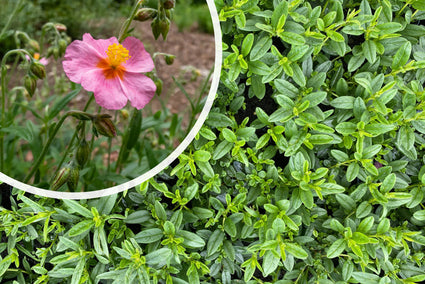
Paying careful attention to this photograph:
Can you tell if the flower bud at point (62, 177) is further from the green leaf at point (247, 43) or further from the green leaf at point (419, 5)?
the green leaf at point (419, 5)

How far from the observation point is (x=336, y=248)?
97cm

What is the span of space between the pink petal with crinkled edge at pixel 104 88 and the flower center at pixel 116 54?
0.03 meters

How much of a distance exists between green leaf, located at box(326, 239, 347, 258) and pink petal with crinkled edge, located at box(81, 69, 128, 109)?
0.59 meters

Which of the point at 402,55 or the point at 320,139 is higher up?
the point at 402,55

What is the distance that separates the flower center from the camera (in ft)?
2.45

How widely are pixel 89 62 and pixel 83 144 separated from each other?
0.21m

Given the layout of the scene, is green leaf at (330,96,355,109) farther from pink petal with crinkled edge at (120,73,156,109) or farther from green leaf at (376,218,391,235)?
pink petal with crinkled edge at (120,73,156,109)

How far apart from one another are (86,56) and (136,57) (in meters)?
0.09

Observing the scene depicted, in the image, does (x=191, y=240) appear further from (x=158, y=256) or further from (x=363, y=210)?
(x=363, y=210)

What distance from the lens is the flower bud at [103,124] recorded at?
0.80 m

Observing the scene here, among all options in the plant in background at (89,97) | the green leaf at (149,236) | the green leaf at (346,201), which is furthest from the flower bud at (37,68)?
the green leaf at (346,201)

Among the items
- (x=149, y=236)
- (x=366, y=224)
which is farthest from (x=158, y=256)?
(x=366, y=224)

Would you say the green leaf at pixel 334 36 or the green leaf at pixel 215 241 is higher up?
the green leaf at pixel 334 36

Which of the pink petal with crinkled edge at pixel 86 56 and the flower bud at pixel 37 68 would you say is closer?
the pink petal with crinkled edge at pixel 86 56
